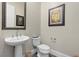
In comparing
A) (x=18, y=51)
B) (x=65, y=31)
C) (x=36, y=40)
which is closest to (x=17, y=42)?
(x=18, y=51)

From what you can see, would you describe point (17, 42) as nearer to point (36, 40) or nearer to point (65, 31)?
point (36, 40)

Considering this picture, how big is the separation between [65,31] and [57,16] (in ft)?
0.92

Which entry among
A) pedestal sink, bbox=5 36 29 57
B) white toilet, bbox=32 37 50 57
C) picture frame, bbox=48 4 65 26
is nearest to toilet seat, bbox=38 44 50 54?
white toilet, bbox=32 37 50 57

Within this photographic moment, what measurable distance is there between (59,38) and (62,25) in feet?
0.73

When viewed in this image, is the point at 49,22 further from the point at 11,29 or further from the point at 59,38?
the point at 11,29

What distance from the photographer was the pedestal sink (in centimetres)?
187

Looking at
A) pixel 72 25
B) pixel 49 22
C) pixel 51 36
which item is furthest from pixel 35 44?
pixel 72 25

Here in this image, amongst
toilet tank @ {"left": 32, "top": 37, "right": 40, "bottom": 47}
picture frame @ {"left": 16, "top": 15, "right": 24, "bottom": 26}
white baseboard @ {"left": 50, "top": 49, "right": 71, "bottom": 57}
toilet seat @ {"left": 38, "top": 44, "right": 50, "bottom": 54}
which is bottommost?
white baseboard @ {"left": 50, "top": 49, "right": 71, "bottom": 57}

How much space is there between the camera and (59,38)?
1950mm

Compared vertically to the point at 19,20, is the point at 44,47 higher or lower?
lower

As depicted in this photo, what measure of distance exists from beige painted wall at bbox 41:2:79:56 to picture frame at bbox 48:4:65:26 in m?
0.05

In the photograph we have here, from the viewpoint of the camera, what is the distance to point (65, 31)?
1.93m

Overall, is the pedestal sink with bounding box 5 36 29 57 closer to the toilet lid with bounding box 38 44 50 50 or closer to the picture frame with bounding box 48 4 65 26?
the toilet lid with bounding box 38 44 50 50

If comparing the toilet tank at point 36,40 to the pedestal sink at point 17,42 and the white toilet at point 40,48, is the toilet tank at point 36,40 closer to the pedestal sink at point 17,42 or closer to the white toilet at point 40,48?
the white toilet at point 40,48
